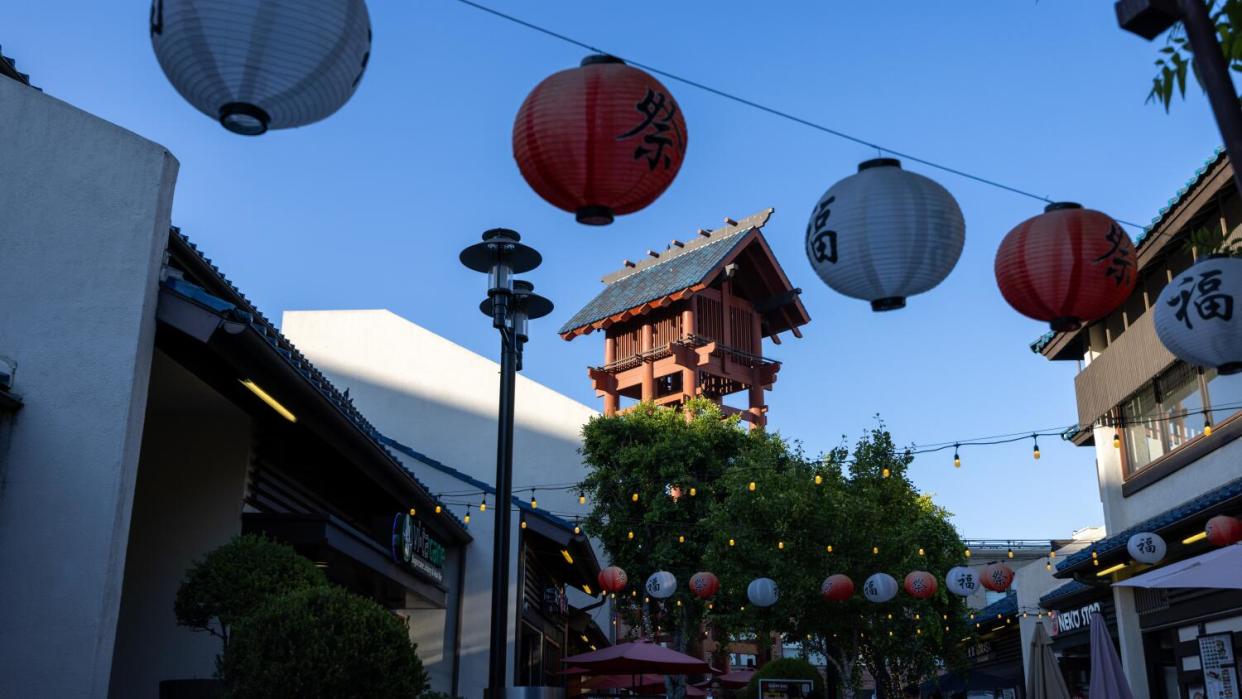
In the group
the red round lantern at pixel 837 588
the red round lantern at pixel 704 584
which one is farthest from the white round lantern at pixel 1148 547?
the red round lantern at pixel 704 584

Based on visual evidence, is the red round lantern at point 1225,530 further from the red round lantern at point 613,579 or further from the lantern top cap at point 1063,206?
the red round lantern at point 613,579

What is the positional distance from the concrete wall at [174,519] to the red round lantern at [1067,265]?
24.1 feet

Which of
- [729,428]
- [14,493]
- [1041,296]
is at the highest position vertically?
[729,428]

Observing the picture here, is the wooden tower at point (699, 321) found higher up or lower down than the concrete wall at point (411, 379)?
higher up

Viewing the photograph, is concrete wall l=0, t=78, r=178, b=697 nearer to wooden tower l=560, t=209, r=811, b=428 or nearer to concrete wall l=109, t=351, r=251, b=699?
concrete wall l=109, t=351, r=251, b=699

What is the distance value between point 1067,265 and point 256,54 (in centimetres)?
512

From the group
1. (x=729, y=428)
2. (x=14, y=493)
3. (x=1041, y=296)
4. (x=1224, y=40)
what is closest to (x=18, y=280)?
(x=14, y=493)

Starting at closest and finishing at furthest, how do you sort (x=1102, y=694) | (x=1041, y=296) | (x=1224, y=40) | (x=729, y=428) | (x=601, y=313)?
(x=1224, y=40) < (x=1041, y=296) < (x=1102, y=694) < (x=729, y=428) < (x=601, y=313)

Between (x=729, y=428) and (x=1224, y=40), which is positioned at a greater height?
(x=729, y=428)

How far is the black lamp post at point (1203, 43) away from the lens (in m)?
4.23

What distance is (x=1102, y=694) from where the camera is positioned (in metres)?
13.5

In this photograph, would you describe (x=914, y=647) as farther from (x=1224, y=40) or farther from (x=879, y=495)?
(x=1224, y=40)

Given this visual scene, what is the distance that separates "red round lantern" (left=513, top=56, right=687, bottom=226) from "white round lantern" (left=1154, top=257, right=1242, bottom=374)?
12.0ft

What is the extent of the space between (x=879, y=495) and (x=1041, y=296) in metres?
18.8
